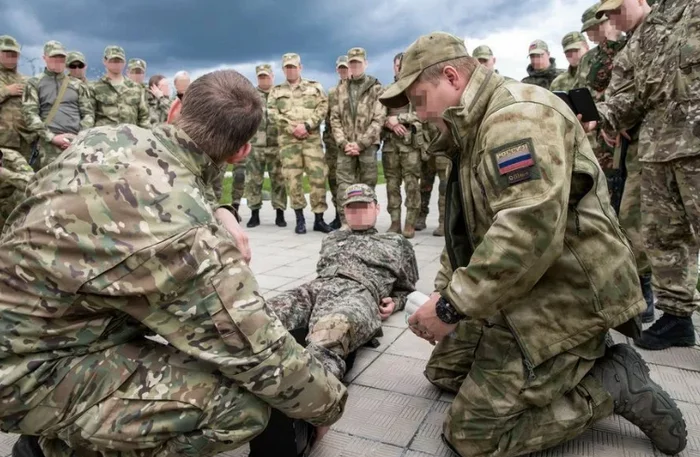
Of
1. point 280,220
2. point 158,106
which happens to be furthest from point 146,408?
point 158,106

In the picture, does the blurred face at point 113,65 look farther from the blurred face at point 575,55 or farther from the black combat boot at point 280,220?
the blurred face at point 575,55

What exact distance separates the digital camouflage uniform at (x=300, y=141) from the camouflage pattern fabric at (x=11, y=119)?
3355mm

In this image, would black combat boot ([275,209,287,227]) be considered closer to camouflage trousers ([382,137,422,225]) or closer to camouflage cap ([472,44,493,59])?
camouflage trousers ([382,137,422,225])

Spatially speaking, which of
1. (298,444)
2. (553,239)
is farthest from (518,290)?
(298,444)

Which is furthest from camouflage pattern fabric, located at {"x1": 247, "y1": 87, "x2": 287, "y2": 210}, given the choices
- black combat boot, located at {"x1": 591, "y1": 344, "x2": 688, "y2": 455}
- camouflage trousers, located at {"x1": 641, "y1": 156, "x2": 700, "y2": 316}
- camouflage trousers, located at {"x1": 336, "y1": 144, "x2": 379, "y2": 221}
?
black combat boot, located at {"x1": 591, "y1": 344, "x2": 688, "y2": 455}

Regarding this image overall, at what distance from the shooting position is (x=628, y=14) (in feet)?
10.7

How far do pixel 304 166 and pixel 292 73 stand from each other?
1272 mm

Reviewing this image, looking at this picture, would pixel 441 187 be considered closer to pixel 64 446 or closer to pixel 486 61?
pixel 486 61

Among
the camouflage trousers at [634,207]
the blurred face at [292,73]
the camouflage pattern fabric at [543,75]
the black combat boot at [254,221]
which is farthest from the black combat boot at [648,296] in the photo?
the black combat boot at [254,221]

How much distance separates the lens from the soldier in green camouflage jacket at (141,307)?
149cm

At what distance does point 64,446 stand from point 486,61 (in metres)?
6.93

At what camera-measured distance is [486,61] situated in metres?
7.39

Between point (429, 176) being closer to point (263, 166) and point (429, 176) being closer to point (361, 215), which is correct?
point (263, 166)

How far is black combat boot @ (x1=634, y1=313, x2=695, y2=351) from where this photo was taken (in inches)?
122
